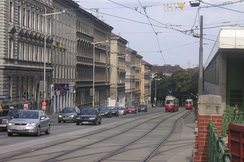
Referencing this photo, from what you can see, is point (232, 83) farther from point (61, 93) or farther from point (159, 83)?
point (159, 83)

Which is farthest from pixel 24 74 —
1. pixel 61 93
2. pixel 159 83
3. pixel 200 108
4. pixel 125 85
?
pixel 159 83

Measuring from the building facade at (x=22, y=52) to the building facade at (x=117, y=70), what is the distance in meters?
44.1

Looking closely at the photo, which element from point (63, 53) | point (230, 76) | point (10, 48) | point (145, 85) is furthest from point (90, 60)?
point (145, 85)

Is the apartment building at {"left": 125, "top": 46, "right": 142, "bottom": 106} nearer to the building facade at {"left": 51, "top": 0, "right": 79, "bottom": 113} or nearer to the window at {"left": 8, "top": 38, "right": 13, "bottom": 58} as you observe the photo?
the building facade at {"left": 51, "top": 0, "right": 79, "bottom": 113}

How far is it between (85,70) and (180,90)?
2655 inches

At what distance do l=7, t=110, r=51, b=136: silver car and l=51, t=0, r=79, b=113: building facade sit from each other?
3451cm

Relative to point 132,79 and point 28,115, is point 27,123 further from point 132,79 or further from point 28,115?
point 132,79

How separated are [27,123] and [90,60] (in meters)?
61.3

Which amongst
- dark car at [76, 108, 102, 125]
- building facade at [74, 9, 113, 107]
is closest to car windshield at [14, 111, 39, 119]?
dark car at [76, 108, 102, 125]

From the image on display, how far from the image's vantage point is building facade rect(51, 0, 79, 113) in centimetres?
6156

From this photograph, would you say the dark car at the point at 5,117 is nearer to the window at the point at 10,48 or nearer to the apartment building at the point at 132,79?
the window at the point at 10,48

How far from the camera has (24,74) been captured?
49.1 metres

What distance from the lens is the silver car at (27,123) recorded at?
886 inches

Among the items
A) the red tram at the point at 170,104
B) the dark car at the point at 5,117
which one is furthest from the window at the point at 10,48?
the red tram at the point at 170,104
